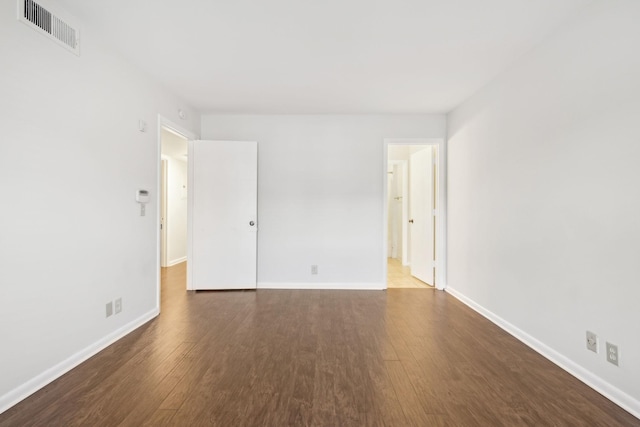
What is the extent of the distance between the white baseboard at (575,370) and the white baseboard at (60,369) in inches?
133

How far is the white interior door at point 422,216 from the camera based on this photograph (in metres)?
4.23

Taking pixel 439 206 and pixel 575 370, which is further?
pixel 439 206

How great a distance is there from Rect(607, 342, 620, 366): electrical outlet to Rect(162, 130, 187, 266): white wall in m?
5.96

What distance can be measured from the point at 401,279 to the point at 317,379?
124 inches

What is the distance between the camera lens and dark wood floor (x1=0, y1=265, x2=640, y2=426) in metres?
1.56

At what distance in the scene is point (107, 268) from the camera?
2.39 meters

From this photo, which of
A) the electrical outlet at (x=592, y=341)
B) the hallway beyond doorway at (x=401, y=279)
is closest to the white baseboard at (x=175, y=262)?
the hallway beyond doorway at (x=401, y=279)

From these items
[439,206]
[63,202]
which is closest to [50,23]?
[63,202]

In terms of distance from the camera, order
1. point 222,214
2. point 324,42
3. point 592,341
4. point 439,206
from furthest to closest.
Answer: point 439,206 → point 222,214 → point 324,42 → point 592,341

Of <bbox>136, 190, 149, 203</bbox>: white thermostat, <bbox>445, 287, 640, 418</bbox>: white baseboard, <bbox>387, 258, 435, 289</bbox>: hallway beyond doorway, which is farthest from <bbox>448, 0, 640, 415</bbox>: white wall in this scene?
<bbox>136, 190, 149, 203</bbox>: white thermostat

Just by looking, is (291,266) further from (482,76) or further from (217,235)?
(482,76)

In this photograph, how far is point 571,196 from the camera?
6.64ft

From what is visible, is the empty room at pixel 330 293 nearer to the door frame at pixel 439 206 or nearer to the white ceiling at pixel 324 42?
the white ceiling at pixel 324 42

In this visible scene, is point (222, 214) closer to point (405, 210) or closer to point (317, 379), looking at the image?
point (317, 379)
